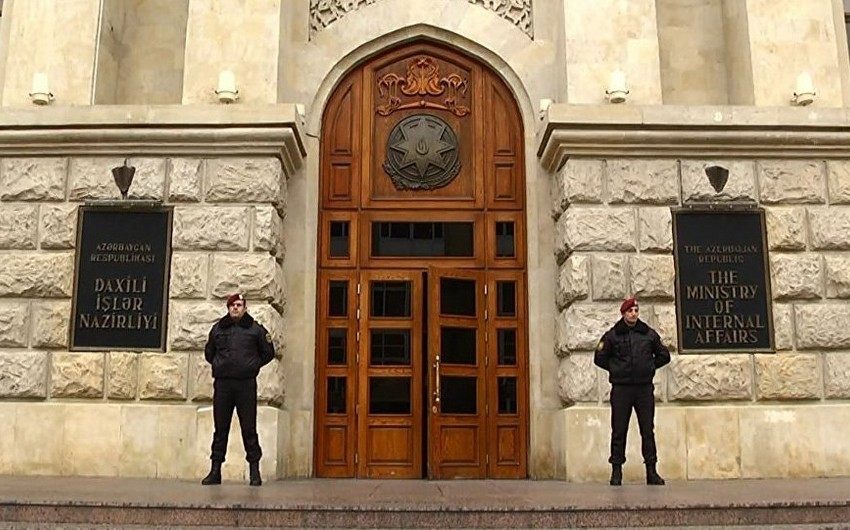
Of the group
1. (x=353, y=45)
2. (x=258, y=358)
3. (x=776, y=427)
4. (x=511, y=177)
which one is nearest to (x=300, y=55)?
(x=353, y=45)

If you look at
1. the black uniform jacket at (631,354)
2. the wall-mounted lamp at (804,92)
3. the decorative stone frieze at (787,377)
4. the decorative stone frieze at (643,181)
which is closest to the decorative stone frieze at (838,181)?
the wall-mounted lamp at (804,92)

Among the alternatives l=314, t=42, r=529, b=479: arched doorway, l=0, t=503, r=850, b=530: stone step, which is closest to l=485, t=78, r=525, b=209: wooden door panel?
l=314, t=42, r=529, b=479: arched doorway

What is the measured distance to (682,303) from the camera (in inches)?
448

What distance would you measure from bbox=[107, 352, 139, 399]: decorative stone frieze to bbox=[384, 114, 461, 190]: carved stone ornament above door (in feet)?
13.9

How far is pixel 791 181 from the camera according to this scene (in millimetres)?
11688

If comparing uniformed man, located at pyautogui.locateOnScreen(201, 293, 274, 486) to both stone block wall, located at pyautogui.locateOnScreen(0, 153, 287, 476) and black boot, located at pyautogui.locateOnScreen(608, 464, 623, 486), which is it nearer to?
stone block wall, located at pyautogui.locateOnScreen(0, 153, 287, 476)

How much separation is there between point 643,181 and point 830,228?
8.04 feet

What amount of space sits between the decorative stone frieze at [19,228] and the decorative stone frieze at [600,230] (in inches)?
266

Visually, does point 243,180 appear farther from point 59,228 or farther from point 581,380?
point 581,380

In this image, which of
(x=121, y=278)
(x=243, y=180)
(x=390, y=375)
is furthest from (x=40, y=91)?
(x=390, y=375)

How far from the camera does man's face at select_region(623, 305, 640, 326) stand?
980cm

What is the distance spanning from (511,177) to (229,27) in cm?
433

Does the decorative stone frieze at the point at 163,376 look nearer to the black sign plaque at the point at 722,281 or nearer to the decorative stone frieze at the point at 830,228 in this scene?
the black sign plaque at the point at 722,281

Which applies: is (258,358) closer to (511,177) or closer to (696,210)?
(511,177)
